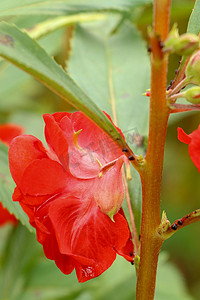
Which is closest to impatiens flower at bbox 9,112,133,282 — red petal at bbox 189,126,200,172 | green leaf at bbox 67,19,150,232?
red petal at bbox 189,126,200,172

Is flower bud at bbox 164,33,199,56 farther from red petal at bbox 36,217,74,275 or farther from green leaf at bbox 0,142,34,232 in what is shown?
green leaf at bbox 0,142,34,232

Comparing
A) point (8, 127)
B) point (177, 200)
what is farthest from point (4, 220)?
point (177, 200)

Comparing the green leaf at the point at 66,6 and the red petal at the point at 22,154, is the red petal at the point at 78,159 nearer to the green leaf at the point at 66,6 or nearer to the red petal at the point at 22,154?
the red petal at the point at 22,154

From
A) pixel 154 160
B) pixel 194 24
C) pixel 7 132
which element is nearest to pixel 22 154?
pixel 154 160

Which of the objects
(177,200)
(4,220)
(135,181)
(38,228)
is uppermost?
(38,228)

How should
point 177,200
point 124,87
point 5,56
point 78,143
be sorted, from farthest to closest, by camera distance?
point 177,200 < point 124,87 < point 78,143 < point 5,56

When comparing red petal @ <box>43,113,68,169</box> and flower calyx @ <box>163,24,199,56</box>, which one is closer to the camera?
flower calyx @ <box>163,24,199,56</box>

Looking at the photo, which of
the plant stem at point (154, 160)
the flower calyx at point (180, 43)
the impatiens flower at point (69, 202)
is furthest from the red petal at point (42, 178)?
the flower calyx at point (180, 43)

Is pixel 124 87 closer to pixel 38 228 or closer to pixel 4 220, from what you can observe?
pixel 4 220
